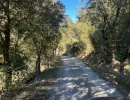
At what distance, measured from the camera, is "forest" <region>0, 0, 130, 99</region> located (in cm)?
1560

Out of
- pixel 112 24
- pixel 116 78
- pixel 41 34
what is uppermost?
pixel 112 24

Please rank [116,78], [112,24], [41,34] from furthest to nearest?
[112,24] < [41,34] < [116,78]

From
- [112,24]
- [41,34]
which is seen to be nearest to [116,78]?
[41,34]

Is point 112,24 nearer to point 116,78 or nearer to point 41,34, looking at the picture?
point 41,34

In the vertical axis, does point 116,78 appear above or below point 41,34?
below

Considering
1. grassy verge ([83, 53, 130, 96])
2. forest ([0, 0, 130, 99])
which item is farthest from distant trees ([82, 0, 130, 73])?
grassy verge ([83, 53, 130, 96])

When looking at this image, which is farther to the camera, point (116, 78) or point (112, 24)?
point (112, 24)

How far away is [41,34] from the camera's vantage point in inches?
980

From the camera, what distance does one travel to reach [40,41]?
26.3m

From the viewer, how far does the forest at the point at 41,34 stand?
614 inches

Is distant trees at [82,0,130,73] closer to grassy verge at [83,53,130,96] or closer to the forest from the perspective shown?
the forest

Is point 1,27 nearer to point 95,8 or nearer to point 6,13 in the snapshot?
point 6,13

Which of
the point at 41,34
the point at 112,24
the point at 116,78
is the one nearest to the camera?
the point at 116,78

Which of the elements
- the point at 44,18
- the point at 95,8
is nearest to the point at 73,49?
the point at 95,8
